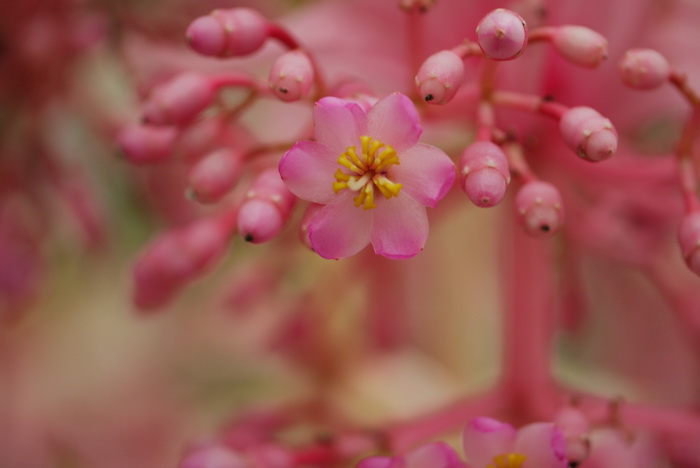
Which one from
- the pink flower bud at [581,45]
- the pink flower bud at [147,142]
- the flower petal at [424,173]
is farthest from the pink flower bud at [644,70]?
the pink flower bud at [147,142]

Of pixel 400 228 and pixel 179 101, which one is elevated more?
pixel 179 101

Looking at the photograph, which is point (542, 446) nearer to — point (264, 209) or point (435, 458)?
point (435, 458)

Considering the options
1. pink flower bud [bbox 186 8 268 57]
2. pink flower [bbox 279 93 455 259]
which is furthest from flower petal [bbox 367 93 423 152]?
pink flower bud [bbox 186 8 268 57]

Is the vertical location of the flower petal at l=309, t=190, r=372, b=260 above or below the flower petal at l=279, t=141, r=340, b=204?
below

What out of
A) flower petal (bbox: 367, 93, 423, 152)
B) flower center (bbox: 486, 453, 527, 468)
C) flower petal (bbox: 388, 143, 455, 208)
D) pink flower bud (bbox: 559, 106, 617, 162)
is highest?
pink flower bud (bbox: 559, 106, 617, 162)

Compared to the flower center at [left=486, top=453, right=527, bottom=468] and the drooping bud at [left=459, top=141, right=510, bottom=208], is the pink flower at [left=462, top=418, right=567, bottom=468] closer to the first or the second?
the flower center at [left=486, top=453, right=527, bottom=468]

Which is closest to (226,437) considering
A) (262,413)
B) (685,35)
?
(262,413)

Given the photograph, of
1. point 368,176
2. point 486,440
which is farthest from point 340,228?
point 486,440
